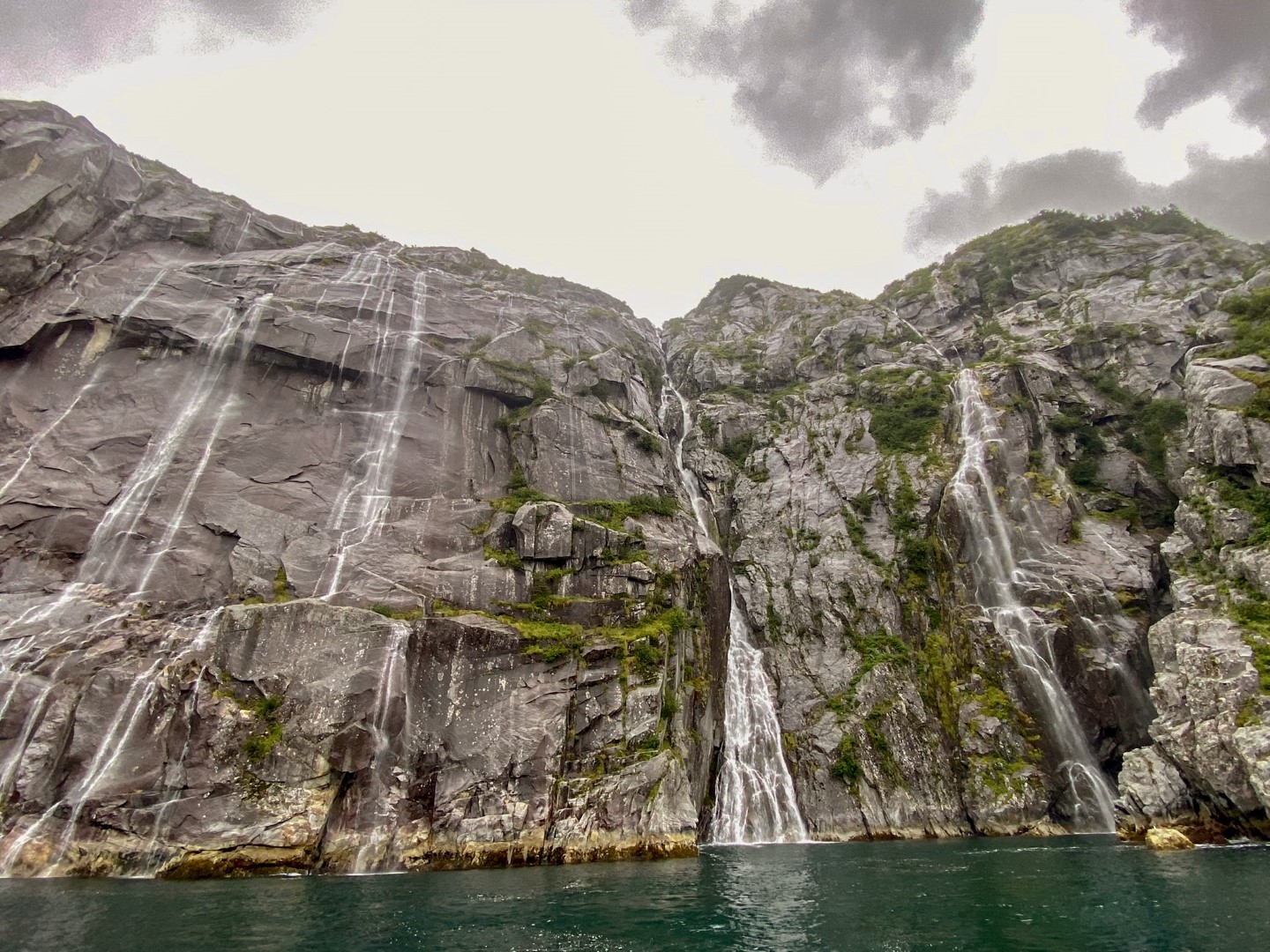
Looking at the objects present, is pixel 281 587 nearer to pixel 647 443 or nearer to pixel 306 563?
pixel 306 563

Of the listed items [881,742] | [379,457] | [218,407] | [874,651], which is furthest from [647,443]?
[218,407]

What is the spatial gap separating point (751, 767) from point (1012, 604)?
16.5m

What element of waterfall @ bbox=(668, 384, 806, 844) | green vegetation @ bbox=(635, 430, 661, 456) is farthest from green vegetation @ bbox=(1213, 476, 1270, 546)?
green vegetation @ bbox=(635, 430, 661, 456)

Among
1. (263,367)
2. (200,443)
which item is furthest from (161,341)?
(200,443)

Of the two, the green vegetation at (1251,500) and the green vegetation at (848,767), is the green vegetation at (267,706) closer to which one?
the green vegetation at (848,767)

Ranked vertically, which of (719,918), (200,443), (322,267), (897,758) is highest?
(322,267)

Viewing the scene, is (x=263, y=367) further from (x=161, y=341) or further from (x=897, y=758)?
(x=897, y=758)

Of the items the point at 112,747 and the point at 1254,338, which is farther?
the point at 1254,338

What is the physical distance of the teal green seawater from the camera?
13086 millimetres

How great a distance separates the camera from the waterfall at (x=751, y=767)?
32.9 m

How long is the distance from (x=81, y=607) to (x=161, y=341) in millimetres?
17978

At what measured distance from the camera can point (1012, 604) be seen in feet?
119

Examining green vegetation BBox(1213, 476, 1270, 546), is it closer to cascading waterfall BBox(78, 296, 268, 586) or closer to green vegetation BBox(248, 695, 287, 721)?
green vegetation BBox(248, 695, 287, 721)

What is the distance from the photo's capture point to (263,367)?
40.0 meters
